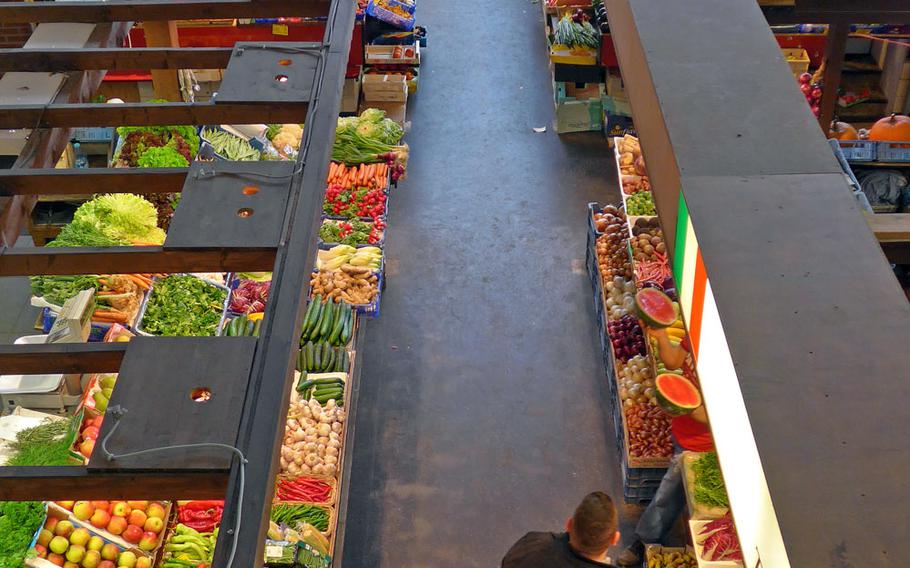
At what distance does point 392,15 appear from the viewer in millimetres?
12906

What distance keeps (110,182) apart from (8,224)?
516 mm

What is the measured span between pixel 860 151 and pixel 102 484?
26.0 feet

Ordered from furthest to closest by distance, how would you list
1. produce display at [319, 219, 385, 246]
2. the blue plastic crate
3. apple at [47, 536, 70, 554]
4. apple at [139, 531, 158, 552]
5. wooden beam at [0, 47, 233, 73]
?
the blue plastic crate
produce display at [319, 219, 385, 246]
apple at [139, 531, 158, 552]
apple at [47, 536, 70, 554]
wooden beam at [0, 47, 233, 73]

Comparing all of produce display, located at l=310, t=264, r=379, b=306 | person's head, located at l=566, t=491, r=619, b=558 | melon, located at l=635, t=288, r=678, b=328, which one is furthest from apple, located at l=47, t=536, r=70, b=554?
melon, located at l=635, t=288, r=678, b=328

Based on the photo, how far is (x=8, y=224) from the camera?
4184 millimetres

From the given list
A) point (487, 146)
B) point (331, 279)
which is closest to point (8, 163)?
point (331, 279)

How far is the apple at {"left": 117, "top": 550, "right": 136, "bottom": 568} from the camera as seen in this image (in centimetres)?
601

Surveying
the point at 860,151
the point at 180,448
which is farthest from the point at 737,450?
the point at 860,151

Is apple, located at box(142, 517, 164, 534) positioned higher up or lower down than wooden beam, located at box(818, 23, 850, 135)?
lower down

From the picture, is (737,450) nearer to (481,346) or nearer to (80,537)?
(80,537)

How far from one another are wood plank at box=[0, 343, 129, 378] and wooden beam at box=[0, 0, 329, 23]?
99.2 inches

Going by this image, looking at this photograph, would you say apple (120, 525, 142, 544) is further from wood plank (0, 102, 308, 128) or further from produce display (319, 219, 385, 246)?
produce display (319, 219, 385, 246)

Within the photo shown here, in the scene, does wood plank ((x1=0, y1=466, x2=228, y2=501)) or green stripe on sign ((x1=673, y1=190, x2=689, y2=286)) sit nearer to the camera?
wood plank ((x1=0, y1=466, x2=228, y2=501))

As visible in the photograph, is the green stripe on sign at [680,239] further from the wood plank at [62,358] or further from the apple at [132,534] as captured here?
the apple at [132,534]
